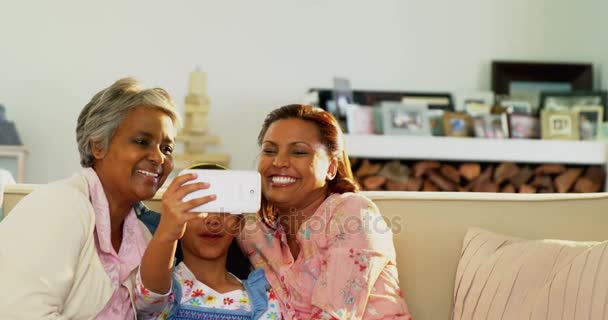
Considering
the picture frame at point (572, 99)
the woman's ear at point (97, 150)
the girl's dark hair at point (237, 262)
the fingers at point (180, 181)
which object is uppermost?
the woman's ear at point (97, 150)

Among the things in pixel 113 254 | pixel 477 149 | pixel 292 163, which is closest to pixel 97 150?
pixel 113 254

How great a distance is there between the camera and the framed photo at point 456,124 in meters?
4.56

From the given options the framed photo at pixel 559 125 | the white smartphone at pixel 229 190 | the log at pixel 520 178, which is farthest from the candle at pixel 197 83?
the white smartphone at pixel 229 190

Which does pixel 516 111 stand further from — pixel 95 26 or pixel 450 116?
pixel 95 26

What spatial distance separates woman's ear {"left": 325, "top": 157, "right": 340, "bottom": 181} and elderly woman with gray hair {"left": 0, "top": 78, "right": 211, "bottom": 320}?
1.33ft

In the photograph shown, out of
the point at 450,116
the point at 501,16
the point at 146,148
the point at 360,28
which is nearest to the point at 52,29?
the point at 360,28

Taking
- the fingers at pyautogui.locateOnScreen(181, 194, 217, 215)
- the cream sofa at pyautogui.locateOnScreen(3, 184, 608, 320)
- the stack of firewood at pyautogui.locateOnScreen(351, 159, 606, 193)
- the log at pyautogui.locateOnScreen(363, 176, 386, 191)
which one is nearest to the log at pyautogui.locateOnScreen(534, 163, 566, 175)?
the stack of firewood at pyautogui.locateOnScreen(351, 159, 606, 193)

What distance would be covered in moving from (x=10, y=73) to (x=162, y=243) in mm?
3563

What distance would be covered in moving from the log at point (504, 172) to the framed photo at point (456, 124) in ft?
0.86

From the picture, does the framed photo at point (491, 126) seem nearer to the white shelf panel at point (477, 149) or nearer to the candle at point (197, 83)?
the white shelf panel at point (477, 149)

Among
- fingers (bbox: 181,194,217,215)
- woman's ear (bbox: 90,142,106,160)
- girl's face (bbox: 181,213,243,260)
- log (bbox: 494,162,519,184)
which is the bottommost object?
log (bbox: 494,162,519,184)

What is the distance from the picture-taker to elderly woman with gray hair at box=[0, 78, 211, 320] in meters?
1.48

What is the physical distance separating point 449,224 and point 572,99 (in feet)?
10.2

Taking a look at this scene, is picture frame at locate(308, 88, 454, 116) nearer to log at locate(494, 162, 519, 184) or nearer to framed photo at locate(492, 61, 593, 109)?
framed photo at locate(492, 61, 593, 109)
